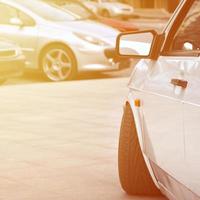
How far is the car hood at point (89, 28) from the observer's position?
17812 mm

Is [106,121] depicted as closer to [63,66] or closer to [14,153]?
[14,153]

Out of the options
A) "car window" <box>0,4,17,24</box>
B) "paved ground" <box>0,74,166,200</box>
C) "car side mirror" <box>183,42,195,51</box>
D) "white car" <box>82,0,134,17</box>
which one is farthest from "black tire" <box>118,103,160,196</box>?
"white car" <box>82,0,134,17</box>

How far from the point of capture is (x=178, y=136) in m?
4.98

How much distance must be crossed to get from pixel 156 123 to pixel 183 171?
0.72 meters

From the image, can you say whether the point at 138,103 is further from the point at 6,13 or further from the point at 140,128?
the point at 6,13

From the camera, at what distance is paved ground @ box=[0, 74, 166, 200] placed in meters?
7.21

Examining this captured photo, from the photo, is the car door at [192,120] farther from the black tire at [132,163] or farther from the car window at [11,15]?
the car window at [11,15]

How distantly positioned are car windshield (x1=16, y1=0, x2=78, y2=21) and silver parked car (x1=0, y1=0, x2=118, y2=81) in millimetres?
36

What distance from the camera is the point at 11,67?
654 inches

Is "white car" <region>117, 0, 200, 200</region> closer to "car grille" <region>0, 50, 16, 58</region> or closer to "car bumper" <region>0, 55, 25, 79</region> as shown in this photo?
"car bumper" <region>0, 55, 25, 79</region>

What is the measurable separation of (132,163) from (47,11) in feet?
Result: 40.0

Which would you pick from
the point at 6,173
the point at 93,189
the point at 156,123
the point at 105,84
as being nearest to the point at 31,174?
the point at 6,173

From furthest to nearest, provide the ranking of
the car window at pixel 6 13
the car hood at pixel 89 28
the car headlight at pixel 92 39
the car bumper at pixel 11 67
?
the car window at pixel 6 13 → the car hood at pixel 89 28 → the car headlight at pixel 92 39 → the car bumper at pixel 11 67

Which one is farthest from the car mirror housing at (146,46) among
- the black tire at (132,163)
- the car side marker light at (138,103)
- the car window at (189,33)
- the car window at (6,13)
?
the car window at (6,13)
